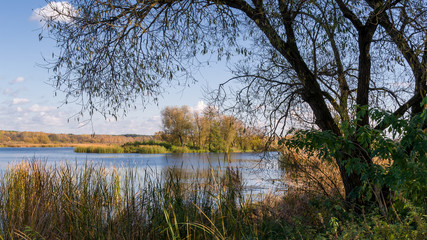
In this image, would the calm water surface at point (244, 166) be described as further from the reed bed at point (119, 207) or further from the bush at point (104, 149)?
the bush at point (104, 149)

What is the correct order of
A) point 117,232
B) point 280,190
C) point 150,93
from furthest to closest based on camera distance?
point 280,190
point 150,93
point 117,232

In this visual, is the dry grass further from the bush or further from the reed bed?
the bush

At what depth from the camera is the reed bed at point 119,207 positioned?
3395 millimetres

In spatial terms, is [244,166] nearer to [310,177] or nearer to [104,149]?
[310,177]

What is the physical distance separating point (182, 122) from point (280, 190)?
78.1 ft

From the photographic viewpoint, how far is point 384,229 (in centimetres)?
265

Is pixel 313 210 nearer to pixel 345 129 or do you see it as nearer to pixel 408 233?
pixel 345 129

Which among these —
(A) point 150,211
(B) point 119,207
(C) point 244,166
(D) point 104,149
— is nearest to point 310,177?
(C) point 244,166

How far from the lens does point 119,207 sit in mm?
3869

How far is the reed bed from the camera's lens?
339 centimetres

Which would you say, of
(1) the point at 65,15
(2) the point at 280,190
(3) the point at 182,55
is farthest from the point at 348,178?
(1) the point at 65,15

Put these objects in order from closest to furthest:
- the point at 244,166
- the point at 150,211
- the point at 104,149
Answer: the point at 150,211
the point at 244,166
the point at 104,149

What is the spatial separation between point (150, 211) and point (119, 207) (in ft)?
1.24

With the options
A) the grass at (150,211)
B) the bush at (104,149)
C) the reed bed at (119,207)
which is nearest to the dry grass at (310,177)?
the grass at (150,211)
